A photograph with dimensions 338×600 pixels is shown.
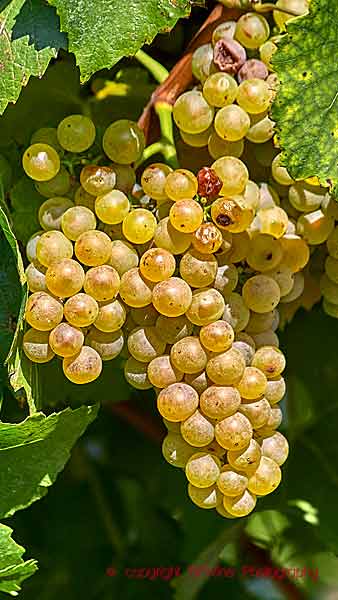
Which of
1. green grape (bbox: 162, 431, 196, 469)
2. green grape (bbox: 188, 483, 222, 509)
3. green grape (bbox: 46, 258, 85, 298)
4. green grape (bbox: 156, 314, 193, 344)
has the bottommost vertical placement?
green grape (bbox: 188, 483, 222, 509)

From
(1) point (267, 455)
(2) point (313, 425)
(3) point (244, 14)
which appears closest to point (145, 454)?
(2) point (313, 425)

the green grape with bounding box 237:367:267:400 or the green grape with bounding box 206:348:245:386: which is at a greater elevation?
the green grape with bounding box 206:348:245:386

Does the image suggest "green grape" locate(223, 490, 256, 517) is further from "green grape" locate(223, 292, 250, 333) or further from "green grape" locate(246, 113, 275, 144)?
"green grape" locate(246, 113, 275, 144)

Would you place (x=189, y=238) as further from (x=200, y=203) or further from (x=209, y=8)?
(x=209, y=8)

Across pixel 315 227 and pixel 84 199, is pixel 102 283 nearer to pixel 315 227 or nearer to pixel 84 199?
pixel 84 199

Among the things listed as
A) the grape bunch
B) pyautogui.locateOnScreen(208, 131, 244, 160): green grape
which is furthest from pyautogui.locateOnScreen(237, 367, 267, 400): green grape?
pyautogui.locateOnScreen(208, 131, 244, 160): green grape

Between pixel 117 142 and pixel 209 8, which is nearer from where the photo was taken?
pixel 117 142

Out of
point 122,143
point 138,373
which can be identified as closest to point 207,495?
point 138,373
